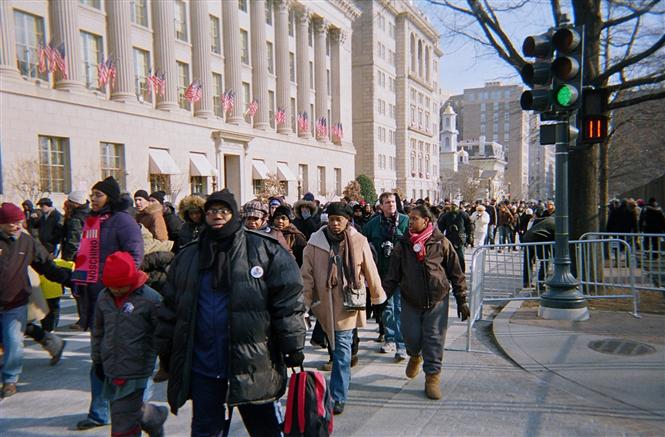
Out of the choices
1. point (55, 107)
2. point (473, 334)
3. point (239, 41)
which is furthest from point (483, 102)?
point (473, 334)

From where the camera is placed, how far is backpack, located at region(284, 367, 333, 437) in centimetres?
320

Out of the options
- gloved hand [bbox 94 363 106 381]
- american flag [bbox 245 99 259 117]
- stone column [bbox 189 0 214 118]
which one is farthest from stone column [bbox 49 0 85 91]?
gloved hand [bbox 94 363 106 381]

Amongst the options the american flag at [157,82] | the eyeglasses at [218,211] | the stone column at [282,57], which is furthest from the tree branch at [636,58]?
the stone column at [282,57]

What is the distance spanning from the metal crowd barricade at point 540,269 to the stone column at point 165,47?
2499 cm

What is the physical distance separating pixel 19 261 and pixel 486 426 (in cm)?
491

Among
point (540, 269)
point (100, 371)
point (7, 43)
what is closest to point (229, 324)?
point (100, 371)

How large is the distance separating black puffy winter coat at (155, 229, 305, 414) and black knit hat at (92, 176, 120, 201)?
5.90ft

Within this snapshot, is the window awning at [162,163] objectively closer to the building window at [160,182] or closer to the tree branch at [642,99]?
the building window at [160,182]

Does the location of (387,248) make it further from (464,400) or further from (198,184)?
(198,184)

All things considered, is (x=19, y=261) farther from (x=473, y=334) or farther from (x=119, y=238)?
(x=473, y=334)

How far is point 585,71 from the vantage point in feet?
30.6

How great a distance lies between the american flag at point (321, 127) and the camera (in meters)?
46.5

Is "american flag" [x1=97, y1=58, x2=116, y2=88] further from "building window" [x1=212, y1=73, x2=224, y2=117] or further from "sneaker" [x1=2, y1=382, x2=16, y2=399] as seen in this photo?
"sneaker" [x1=2, y1=382, x2=16, y2=399]

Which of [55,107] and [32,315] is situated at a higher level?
[55,107]
